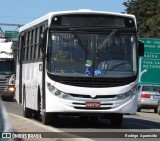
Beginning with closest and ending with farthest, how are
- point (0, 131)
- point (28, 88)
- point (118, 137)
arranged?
point (0, 131) → point (118, 137) → point (28, 88)

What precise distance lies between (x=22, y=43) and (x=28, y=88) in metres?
2.84

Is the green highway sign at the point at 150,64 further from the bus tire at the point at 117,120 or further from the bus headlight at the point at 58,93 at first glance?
the bus headlight at the point at 58,93

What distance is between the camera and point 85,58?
653 inches

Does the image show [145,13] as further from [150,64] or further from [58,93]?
[58,93]

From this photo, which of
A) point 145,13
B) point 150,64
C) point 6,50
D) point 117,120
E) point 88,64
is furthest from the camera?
point 145,13

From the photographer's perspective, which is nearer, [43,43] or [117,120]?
[43,43]

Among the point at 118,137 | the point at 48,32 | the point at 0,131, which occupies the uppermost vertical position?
the point at 48,32

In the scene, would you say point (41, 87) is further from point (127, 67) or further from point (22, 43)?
point (22, 43)

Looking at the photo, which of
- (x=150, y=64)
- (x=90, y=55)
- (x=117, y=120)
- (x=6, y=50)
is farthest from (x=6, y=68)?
(x=90, y=55)

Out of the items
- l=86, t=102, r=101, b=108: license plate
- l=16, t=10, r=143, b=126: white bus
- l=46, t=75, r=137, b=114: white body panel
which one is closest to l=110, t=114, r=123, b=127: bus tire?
l=16, t=10, r=143, b=126: white bus

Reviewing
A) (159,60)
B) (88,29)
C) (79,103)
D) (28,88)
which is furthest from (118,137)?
(159,60)

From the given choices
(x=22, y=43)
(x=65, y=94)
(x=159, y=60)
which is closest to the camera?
(x=65, y=94)

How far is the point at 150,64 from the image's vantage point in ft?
140

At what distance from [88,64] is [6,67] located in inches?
838
